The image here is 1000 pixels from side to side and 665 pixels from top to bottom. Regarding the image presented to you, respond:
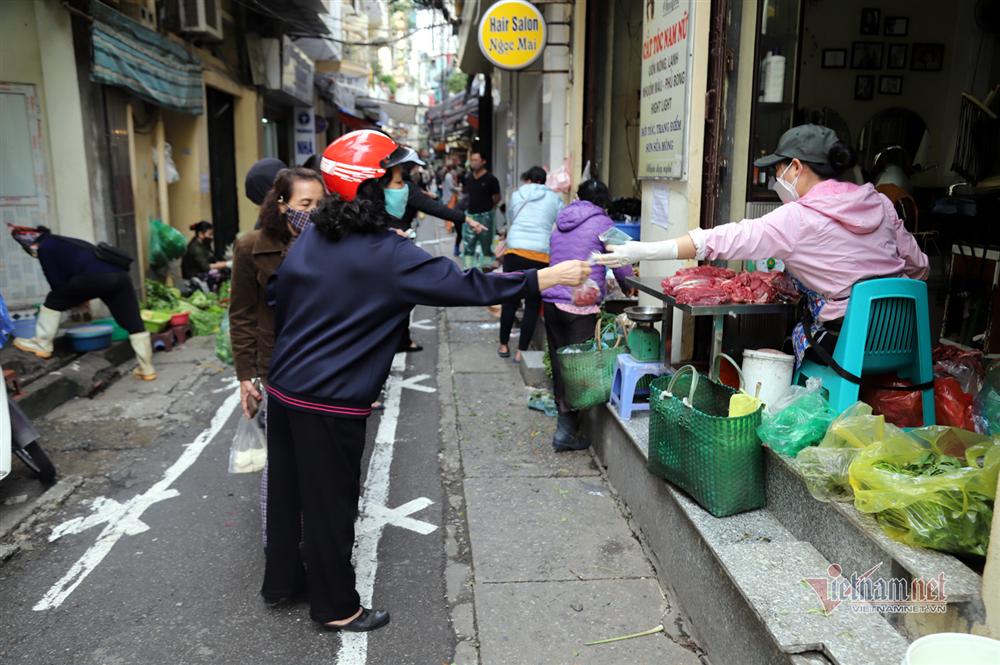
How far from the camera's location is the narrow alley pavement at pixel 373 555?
345 centimetres

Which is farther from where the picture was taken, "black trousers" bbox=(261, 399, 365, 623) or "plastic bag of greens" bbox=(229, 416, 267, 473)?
"plastic bag of greens" bbox=(229, 416, 267, 473)

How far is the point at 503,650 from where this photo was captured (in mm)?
3361

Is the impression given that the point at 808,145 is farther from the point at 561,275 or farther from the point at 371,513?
the point at 371,513

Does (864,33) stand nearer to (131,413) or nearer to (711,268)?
(711,268)

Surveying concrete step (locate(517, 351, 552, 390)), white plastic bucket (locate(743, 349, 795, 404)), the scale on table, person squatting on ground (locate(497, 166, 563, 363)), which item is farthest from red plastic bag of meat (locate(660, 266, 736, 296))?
person squatting on ground (locate(497, 166, 563, 363))

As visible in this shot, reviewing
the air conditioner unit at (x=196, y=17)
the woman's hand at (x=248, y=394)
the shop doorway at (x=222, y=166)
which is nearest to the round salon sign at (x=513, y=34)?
the air conditioner unit at (x=196, y=17)

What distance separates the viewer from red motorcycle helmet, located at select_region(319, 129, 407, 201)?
3092 millimetres

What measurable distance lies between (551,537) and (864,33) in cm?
650

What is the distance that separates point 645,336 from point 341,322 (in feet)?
8.60

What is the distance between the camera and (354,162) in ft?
10.2

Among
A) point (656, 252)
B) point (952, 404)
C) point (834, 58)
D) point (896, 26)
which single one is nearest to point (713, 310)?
point (656, 252)

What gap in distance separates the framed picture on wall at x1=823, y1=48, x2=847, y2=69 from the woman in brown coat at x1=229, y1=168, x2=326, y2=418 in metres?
6.09

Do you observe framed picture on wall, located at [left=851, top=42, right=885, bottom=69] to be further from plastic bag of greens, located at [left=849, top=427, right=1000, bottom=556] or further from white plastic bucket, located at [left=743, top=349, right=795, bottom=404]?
plastic bag of greens, located at [left=849, top=427, right=1000, bottom=556]

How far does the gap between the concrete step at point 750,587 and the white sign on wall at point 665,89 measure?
226 centimetres
